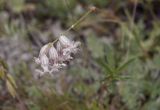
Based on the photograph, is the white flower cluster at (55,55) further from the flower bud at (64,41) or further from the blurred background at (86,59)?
the blurred background at (86,59)

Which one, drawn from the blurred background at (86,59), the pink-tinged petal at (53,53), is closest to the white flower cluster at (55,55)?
the pink-tinged petal at (53,53)

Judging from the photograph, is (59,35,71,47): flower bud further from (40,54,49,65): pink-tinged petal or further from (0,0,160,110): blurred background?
(0,0,160,110): blurred background

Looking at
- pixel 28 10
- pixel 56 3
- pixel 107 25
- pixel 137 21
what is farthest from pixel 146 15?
pixel 28 10

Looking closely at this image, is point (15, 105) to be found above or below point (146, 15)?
below

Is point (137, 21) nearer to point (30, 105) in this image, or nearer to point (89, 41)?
point (89, 41)

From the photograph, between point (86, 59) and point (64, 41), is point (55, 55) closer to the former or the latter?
point (64, 41)

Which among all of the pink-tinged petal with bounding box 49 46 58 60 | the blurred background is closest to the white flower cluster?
the pink-tinged petal with bounding box 49 46 58 60
